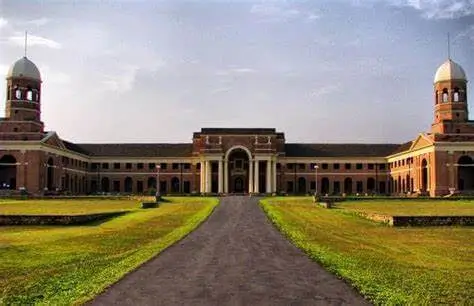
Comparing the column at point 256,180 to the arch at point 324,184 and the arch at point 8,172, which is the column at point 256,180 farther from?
the arch at point 8,172

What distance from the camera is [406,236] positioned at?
2947 cm

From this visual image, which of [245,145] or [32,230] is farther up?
[245,145]

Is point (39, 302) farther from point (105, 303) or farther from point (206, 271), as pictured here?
point (206, 271)

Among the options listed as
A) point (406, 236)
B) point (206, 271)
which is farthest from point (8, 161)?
point (206, 271)

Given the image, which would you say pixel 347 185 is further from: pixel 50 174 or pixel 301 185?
pixel 50 174

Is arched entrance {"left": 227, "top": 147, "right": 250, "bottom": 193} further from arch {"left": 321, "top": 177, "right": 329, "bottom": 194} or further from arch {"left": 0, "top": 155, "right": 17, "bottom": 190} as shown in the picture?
arch {"left": 0, "top": 155, "right": 17, "bottom": 190}

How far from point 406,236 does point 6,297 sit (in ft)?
66.9

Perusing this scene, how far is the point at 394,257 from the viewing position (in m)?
21.1

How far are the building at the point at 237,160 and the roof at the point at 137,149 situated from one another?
18 cm

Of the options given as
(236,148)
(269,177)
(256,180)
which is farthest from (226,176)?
(269,177)

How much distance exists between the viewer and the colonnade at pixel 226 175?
104m

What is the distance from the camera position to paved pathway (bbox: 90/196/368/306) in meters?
13.0

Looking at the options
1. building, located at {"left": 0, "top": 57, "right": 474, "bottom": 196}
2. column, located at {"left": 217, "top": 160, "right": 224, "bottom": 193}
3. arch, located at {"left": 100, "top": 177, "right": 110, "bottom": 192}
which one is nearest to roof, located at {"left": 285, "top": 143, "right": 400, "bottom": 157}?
building, located at {"left": 0, "top": 57, "right": 474, "bottom": 196}

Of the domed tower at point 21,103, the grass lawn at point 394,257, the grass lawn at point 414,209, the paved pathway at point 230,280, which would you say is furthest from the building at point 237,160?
the paved pathway at point 230,280
